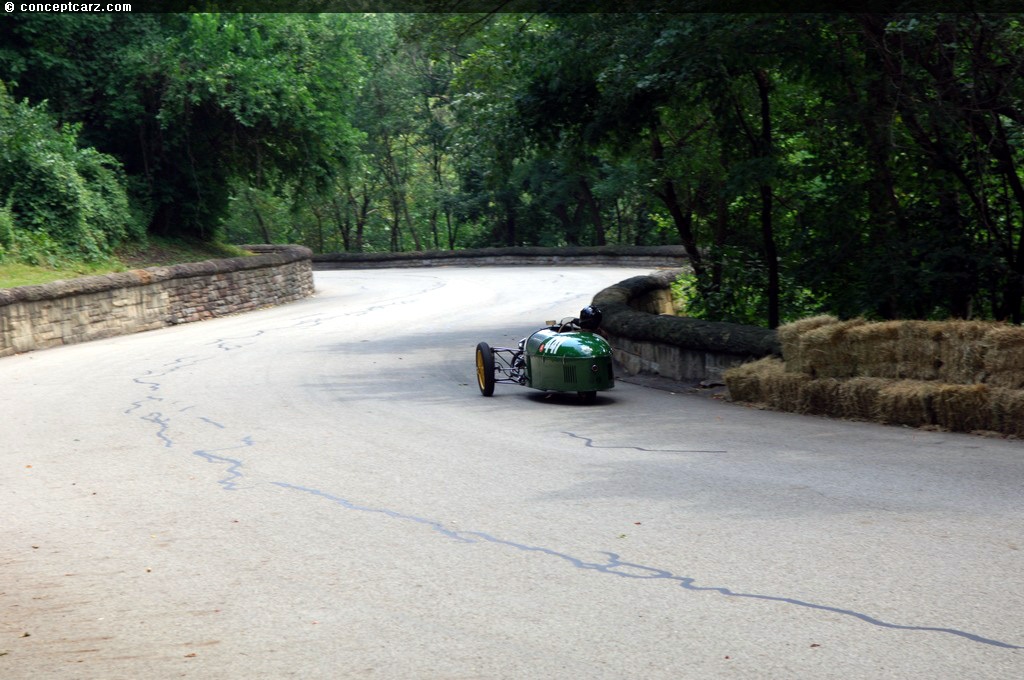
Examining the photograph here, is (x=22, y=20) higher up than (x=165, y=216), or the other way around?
(x=22, y=20)

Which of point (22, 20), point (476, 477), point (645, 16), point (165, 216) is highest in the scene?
point (22, 20)

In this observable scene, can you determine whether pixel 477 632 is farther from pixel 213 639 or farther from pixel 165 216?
pixel 165 216

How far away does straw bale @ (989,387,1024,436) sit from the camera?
35.7 feet

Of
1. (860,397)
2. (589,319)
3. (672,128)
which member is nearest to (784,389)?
(860,397)

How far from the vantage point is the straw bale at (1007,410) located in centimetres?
1089

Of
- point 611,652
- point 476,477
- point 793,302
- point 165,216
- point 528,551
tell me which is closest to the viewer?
point 611,652

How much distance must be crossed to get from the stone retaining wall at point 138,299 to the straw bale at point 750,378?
1336 cm

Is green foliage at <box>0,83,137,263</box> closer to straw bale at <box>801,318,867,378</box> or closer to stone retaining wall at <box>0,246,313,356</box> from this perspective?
stone retaining wall at <box>0,246,313,356</box>

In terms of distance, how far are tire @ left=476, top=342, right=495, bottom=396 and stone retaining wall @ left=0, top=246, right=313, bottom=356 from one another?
10186 millimetres

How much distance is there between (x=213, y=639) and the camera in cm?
559

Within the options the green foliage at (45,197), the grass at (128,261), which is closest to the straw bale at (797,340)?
the grass at (128,261)

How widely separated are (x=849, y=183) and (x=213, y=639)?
44.0 ft

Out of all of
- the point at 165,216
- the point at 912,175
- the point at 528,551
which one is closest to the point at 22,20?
the point at 165,216

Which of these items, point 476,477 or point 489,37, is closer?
point 476,477
